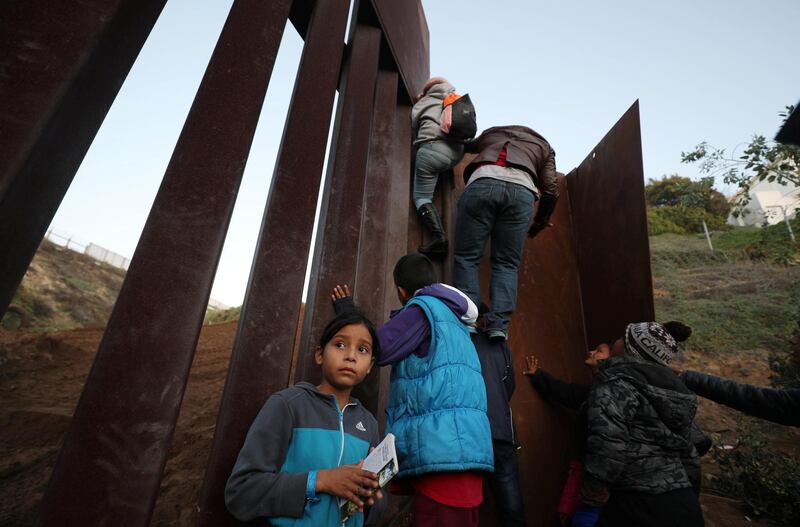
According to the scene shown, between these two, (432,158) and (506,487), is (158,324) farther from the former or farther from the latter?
(432,158)

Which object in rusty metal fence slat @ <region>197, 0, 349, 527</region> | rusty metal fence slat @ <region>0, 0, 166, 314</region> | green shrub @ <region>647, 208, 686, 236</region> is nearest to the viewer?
rusty metal fence slat @ <region>0, 0, 166, 314</region>

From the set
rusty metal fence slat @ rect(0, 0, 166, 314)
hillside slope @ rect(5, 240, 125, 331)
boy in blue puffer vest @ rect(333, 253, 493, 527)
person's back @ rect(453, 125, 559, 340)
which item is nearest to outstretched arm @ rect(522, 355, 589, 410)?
person's back @ rect(453, 125, 559, 340)

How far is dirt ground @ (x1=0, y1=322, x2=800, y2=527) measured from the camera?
8.87 feet

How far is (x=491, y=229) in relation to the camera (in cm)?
274

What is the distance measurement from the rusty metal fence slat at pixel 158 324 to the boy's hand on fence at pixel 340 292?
76 centimetres

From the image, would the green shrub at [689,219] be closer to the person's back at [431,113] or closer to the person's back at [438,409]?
the person's back at [431,113]

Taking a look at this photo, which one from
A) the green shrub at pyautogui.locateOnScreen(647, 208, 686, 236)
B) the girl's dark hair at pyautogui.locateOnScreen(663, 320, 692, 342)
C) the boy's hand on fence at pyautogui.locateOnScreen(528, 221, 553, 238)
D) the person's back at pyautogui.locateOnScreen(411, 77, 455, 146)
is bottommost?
the girl's dark hair at pyautogui.locateOnScreen(663, 320, 692, 342)

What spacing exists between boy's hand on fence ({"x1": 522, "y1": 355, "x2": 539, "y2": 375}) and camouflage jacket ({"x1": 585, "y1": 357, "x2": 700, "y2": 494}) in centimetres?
93

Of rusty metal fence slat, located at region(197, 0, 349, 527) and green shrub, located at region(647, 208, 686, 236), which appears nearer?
rusty metal fence slat, located at region(197, 0, 349, 527)

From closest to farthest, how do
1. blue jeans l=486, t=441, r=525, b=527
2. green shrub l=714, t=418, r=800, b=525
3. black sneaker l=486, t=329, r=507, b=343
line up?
blue jeans l=486, t=441, r=525, b=527, black sneaker l=486, t=329, r=507, b=343, green shrub l=714, t=418, r=800, b=525

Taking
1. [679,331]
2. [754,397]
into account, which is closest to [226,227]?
[679,331]

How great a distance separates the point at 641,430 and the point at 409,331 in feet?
4.19

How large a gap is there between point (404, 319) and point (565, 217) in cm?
270

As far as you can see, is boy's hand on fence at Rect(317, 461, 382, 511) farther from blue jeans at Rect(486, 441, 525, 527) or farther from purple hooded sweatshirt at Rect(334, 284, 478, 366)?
blue jeans at Rect(486, 441, 525, 527)
